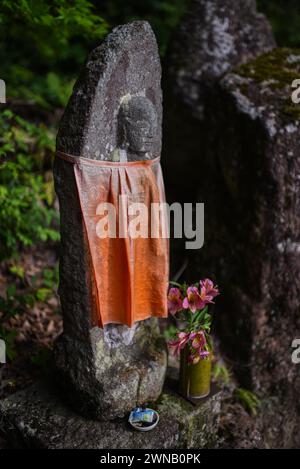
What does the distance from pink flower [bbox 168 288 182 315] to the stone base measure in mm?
589

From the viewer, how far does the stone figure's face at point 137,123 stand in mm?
2625

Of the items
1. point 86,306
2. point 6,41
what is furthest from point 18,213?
point 6,41

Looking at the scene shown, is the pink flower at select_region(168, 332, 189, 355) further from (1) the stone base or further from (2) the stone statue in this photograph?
(2) the stone statue

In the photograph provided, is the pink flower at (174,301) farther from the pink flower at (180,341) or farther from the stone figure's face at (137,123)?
the stone figure's face at (137,123)

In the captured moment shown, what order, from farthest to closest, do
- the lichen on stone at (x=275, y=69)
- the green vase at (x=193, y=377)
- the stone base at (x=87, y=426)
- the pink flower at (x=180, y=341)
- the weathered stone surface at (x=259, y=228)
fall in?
the lichen on stone at (x=275, y=69) → the weathered stone surface at (x=259, y=228) → the green vase at (x=193, y=377) → the pink flower at (x=180, y=341) → the stone base at (x=87, y=426)

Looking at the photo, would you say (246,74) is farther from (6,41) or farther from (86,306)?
(6,41)

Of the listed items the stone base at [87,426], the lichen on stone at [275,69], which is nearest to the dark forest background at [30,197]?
the stone base at [87,426]

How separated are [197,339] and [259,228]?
1042mm

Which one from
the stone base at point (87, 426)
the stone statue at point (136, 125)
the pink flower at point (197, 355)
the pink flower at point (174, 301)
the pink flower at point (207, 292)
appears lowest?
the stone base at point (87, 426)

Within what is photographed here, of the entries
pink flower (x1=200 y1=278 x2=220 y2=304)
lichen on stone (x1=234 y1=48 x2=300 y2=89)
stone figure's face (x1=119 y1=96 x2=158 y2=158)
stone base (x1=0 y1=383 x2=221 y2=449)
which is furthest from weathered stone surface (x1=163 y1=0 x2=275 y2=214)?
stone base (x1=0 y1=383 x2=221 y2=449)

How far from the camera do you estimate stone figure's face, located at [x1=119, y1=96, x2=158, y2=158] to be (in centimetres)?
262

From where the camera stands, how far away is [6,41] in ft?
22.5

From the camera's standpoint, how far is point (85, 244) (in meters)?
2.69

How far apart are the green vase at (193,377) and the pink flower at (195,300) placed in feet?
Answer: 0.94
